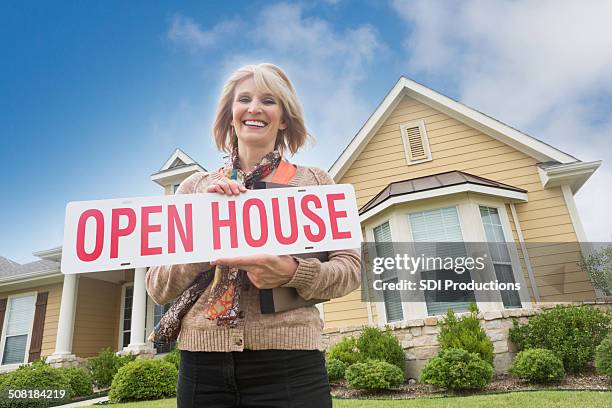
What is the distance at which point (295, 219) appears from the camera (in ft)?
4.34

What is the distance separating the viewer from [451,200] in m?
8.56

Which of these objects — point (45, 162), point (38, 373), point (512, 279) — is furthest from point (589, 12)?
point (45, 162)

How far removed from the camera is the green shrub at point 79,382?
897cm

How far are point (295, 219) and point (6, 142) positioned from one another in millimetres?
17852

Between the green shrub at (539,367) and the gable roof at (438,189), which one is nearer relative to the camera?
the green shrub at (539,367)

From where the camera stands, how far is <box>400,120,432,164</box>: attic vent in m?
9.95

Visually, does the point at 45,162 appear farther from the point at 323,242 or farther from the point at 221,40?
the point at 323,242

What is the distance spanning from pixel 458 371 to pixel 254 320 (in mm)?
5810

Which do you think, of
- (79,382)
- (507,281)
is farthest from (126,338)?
(507,281)

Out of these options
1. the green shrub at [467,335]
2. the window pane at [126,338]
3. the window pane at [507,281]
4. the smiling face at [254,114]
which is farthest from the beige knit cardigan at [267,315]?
the window pane at [126,338]

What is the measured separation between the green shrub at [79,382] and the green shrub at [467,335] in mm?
8186

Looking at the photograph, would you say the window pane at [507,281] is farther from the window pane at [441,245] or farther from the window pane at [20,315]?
the window pane at [20,315]

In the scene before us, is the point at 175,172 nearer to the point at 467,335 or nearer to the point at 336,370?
the point at 336,370

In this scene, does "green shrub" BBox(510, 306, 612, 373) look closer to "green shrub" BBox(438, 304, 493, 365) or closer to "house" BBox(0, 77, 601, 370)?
"house" BBox(0, 77, 601, 370)
